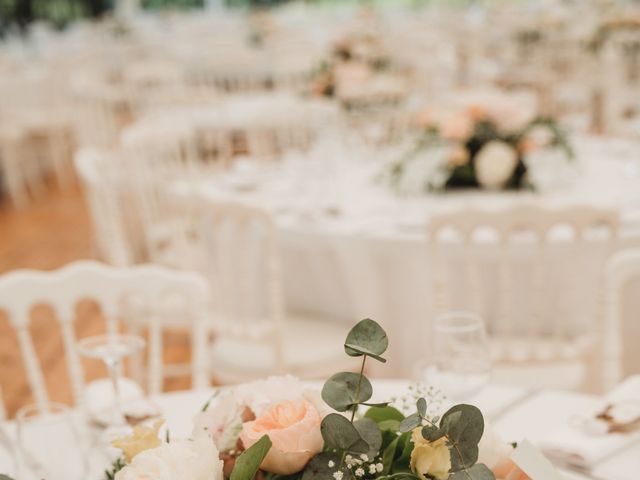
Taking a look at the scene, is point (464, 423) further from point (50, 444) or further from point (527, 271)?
point (527, 271)

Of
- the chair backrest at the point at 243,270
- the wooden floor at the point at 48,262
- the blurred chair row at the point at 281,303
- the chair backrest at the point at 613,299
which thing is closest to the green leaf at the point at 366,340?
the blurred chair row at the point at 281,303

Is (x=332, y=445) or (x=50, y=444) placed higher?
(x=332, y=445)

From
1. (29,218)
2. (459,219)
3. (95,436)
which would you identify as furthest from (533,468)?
(29,218)

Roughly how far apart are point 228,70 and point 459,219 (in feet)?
20.6

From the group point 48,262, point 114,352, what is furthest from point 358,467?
point 48,262

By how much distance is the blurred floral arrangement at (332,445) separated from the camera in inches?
34.8

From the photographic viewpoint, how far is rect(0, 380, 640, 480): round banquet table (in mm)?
1364

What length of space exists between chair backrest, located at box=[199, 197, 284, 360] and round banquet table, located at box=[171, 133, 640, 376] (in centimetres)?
6

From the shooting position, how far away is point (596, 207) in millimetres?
2266

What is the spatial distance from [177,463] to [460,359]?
1.95 feet

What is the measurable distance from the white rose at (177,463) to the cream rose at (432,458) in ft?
0.67

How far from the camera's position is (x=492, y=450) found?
96 centimetres

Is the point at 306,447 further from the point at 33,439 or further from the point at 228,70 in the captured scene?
the point at 228,70

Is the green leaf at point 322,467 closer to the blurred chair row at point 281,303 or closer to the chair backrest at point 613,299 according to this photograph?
the blurred chair row at point 281,303
